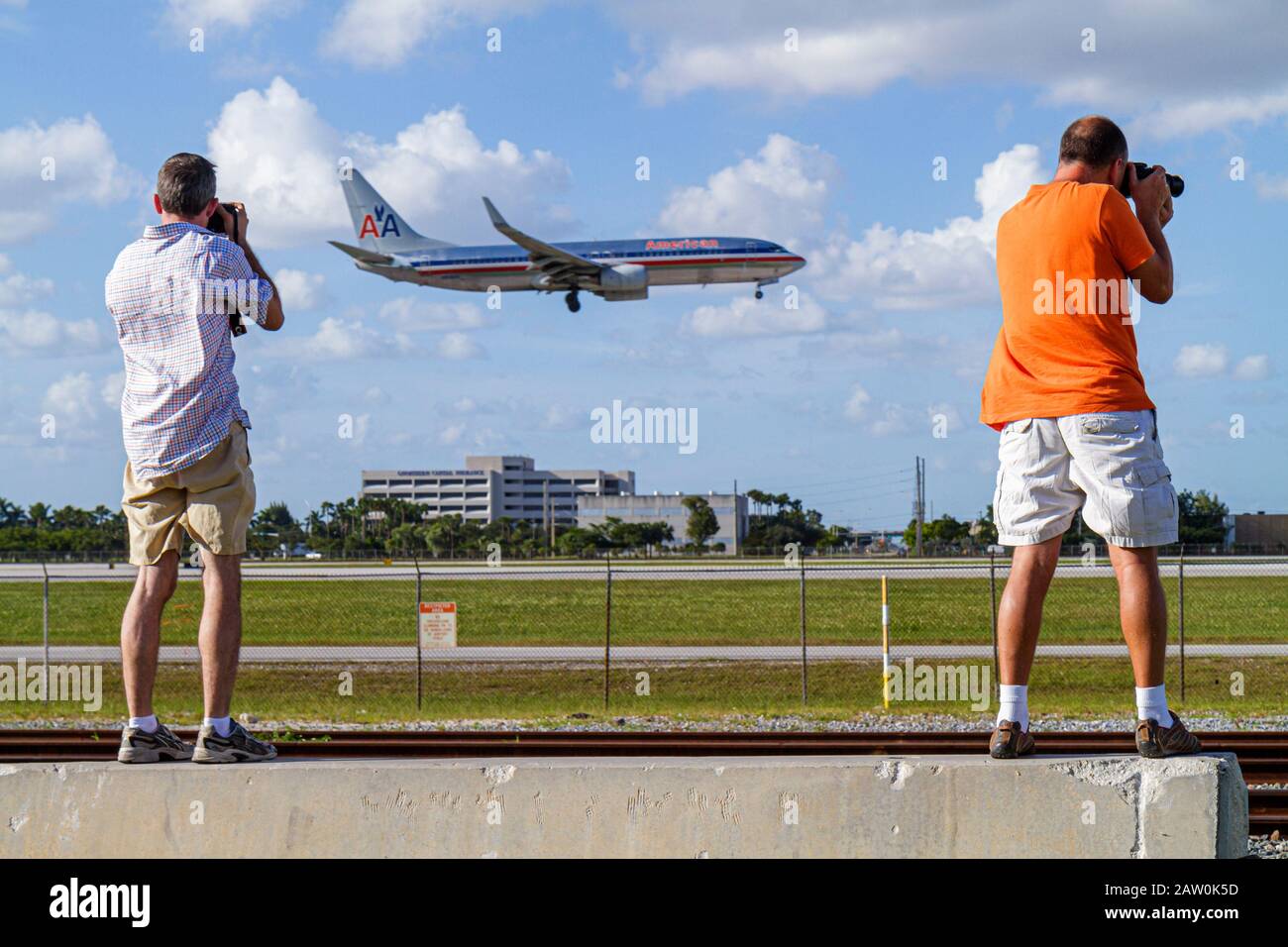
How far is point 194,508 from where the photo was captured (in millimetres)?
4480

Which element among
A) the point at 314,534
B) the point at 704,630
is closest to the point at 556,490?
the point at 314,534

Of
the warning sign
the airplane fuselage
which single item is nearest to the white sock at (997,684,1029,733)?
the warning sign

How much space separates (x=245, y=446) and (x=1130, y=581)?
299cm

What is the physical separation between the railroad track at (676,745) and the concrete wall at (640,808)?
2.53 meters

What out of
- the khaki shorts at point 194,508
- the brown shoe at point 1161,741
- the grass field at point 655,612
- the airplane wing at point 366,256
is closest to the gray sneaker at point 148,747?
the khaki shorts at point 194,508

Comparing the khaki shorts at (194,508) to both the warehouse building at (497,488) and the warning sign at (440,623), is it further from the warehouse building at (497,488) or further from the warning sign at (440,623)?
the warehouse building at (497,488)

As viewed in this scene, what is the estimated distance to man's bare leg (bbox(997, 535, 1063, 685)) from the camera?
430cm

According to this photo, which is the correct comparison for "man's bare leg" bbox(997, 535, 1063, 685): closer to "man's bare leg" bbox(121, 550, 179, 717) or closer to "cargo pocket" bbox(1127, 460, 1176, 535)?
"cargo pocket" bbox(1127, 460, 1176, 535)

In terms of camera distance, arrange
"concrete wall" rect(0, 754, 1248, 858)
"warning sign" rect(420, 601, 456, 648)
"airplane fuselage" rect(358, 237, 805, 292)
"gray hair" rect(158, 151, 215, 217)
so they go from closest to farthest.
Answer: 1. "concrete wall" rect(0, 754, 1248, 858)
2. "gray hair" rect(158, 151, 215, 217)
3. "warning sign" rect(420, 601, 456, 648)
4. "airplane fuselage" rect(358, 237, 805, 292)

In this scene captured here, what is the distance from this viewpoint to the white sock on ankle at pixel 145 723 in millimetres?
4430

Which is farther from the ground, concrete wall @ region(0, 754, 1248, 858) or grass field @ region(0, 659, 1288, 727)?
concrete wall @ region(0, 754, 1248, 858)

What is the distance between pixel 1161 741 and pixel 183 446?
330 cm

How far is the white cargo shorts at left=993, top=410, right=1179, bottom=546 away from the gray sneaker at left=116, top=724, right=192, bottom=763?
2834 mm
